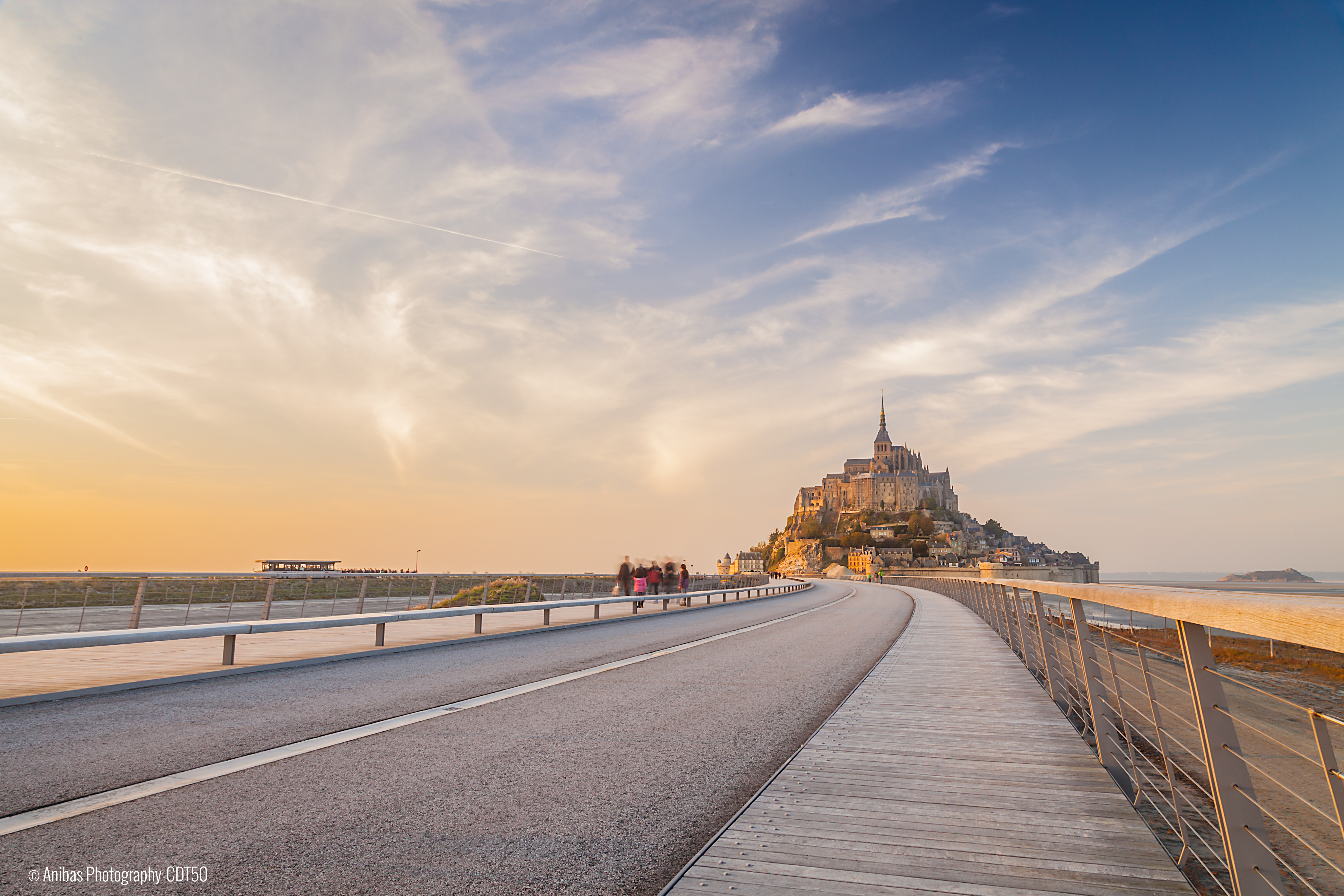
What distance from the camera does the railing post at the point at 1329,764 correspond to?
2268 millimetres

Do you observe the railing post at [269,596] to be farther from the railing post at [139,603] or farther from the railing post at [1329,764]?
the railing post at [1329,764]

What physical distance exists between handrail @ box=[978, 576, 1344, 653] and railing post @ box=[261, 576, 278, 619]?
1465 cm

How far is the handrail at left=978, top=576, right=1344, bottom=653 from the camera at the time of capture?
2039 millimetres

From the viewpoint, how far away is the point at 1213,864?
4156 mm

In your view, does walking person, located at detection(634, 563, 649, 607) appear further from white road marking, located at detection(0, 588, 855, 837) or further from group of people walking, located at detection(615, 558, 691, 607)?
white road marking, located at detection(0, 588, 855, 837)

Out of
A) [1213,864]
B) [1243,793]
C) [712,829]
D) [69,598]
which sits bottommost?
[1213,864]

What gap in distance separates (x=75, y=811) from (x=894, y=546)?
184 metres

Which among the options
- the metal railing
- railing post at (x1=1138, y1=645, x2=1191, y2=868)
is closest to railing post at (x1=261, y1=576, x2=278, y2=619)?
the metal railing

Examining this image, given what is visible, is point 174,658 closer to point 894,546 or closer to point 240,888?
point 240,888

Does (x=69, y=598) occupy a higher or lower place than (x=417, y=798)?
higher

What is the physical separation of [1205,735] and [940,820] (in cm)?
145

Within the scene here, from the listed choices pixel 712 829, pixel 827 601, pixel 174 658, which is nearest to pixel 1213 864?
pixel 712 829

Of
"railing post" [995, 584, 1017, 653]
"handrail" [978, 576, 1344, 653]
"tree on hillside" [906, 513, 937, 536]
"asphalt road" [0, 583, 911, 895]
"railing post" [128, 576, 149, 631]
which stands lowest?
"asphalt road" [0, 583, 911, 895]

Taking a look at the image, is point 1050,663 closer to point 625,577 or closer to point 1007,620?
point 1007,620
